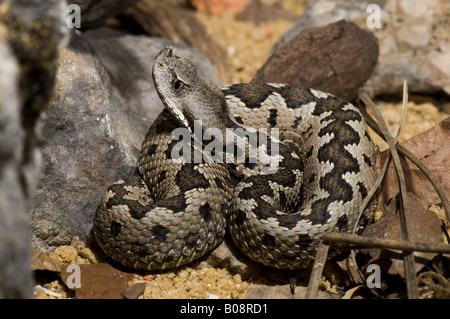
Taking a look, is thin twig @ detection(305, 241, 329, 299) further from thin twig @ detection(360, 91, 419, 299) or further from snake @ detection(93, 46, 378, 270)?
thin twig @ detection(360, 91, 419, 299)

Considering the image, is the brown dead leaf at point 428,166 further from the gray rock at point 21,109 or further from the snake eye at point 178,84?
the gray rock at point 21,109

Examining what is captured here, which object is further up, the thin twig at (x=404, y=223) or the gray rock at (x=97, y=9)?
the gray rock at (x=97, y=9)

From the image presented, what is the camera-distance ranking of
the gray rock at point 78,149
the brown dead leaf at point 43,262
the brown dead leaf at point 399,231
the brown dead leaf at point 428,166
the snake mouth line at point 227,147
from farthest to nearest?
the snake mouth line at point 227,147, the brown dead leaf at point 428,166, the gray rock at point 78,149, the brown dead leaf at point 43,262, the brown dead leaf at point 399,231

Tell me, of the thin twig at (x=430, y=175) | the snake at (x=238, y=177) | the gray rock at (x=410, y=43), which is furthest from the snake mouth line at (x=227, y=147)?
the gray rock at (x=410, y=43)

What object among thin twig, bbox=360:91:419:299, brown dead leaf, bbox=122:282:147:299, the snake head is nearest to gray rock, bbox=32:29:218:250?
the snake head

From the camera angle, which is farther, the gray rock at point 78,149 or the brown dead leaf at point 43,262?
the gray rock at point 78,149
